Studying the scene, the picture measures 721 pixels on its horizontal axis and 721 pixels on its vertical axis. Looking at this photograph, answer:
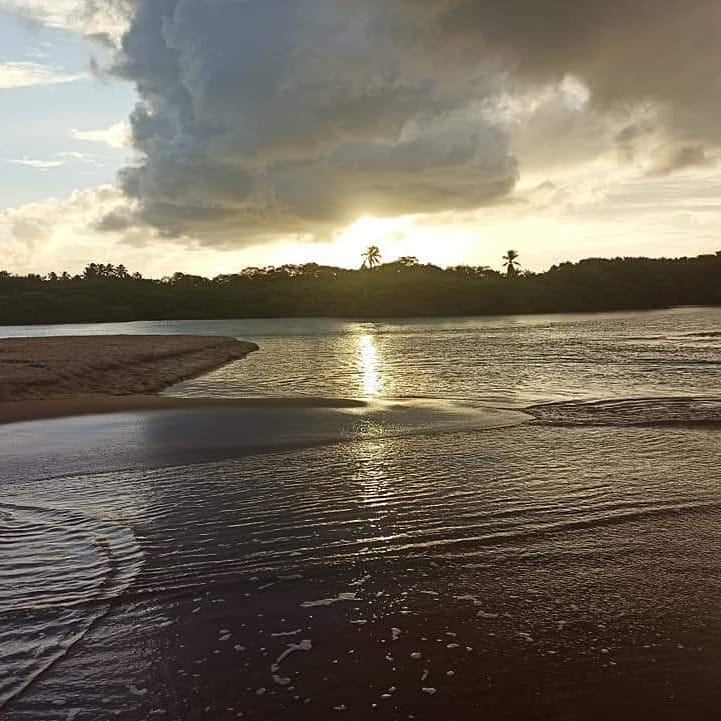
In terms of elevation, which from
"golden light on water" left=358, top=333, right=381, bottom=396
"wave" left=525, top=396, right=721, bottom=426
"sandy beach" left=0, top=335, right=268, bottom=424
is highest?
"sandy beach" left=0, top=335, right=268, bottom=424

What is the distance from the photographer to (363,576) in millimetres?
7895

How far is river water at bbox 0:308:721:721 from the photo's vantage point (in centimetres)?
557

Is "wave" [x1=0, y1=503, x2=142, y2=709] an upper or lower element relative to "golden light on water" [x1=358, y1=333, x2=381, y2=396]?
upper

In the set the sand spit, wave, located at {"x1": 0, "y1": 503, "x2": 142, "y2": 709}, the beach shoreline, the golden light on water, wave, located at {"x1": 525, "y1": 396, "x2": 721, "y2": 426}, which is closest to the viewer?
wave, located at {"x1": 0, "y1": 503, "x2": 142, "y2": 709}

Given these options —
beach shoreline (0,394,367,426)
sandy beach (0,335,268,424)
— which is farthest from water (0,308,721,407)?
beach shoreline (0,394,367,426)

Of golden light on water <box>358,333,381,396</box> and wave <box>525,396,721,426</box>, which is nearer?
wave <box>525,396,721,426</box>

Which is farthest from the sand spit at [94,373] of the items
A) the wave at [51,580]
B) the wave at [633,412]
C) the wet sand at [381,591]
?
the wave at [51,580]

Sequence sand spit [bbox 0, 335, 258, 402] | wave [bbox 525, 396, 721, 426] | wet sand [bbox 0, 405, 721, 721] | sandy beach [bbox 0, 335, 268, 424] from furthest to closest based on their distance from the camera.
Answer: sand spit [bbox 0, 335, 258, 402], sandy beach [bbox 0, 335, 268, 424], wave [bbox 525, 396, 721, 426], wet sand [bbox 0, 405, 721, 721]

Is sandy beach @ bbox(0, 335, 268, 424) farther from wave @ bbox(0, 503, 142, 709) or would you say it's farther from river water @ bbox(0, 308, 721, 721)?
wave @ bbox(0, 503, 142, 709)

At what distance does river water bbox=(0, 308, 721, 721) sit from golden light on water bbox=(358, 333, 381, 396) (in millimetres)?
12994

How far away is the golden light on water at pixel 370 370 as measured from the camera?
30.8 meters

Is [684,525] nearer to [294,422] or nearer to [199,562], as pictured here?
[199,562]

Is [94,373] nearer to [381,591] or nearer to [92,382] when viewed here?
[92,382]

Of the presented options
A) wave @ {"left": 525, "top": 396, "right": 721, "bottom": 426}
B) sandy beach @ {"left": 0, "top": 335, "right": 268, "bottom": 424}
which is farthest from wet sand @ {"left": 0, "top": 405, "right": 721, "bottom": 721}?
sandy beach @ {"left": 0, "top": 335, "right": 268, "bottom": 424}
